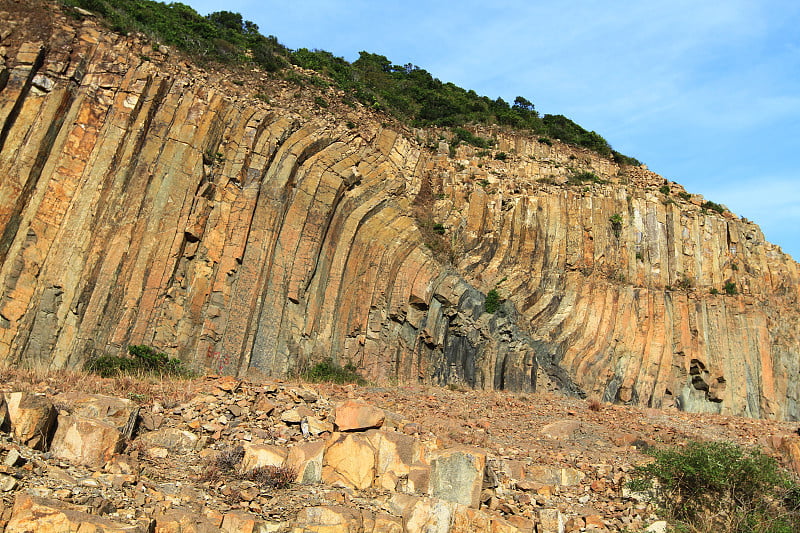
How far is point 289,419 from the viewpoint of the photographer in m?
12.2

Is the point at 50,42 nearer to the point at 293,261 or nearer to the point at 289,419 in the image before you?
the point at 293,261

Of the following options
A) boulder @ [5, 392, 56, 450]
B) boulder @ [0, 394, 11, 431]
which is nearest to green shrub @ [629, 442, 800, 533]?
boulder @ [5, 392, 56, 450]

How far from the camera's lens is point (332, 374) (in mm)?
18297

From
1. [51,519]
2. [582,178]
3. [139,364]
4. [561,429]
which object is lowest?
[51,519]

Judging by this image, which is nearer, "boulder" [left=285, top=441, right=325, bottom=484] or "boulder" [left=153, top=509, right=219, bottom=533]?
"boulder" [left=153, top=509, right=219, bottom=533]

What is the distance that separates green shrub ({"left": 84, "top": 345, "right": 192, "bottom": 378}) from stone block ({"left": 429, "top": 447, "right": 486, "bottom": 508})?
25.2 ft

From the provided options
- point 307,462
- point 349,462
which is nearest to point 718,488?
point 349,462

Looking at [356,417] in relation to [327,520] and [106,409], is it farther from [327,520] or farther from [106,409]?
[106,409]

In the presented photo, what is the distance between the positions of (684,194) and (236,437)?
2417cm

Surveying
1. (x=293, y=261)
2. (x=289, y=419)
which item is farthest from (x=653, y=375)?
(x=289, y=419)

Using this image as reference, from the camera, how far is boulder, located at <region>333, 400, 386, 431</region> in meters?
11.9

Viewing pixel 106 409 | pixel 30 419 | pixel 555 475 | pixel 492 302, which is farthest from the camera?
pixel 492 302

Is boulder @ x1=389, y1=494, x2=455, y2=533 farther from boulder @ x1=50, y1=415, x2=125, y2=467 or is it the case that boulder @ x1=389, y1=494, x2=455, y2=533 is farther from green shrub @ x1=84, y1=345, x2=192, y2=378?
green shrub @ x1=84, y1=345, x2=192, y2=378

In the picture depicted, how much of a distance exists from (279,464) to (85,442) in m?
2.90
